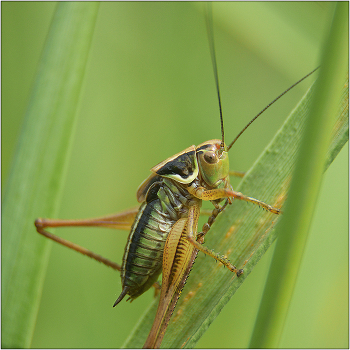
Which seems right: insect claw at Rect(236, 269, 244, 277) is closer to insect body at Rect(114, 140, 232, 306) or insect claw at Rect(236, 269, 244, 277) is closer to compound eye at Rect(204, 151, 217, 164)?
insect body at Rect(114, 140, 232, 306)

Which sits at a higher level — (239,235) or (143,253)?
(239,235)

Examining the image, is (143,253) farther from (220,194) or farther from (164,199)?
(220,194)

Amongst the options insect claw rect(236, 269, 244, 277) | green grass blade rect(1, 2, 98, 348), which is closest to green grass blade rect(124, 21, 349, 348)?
insect claw rect(236, 269, 244, 277)

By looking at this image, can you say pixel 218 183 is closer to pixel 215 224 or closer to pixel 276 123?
pixel 215 224

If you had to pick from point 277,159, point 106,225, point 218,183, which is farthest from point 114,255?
point 277,159

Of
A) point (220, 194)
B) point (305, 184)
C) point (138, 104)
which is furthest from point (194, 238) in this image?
point (138, 104)

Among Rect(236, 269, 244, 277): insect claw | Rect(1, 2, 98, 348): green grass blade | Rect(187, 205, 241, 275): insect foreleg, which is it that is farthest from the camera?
Rect(1, 2, 98, 348): green grass blade
